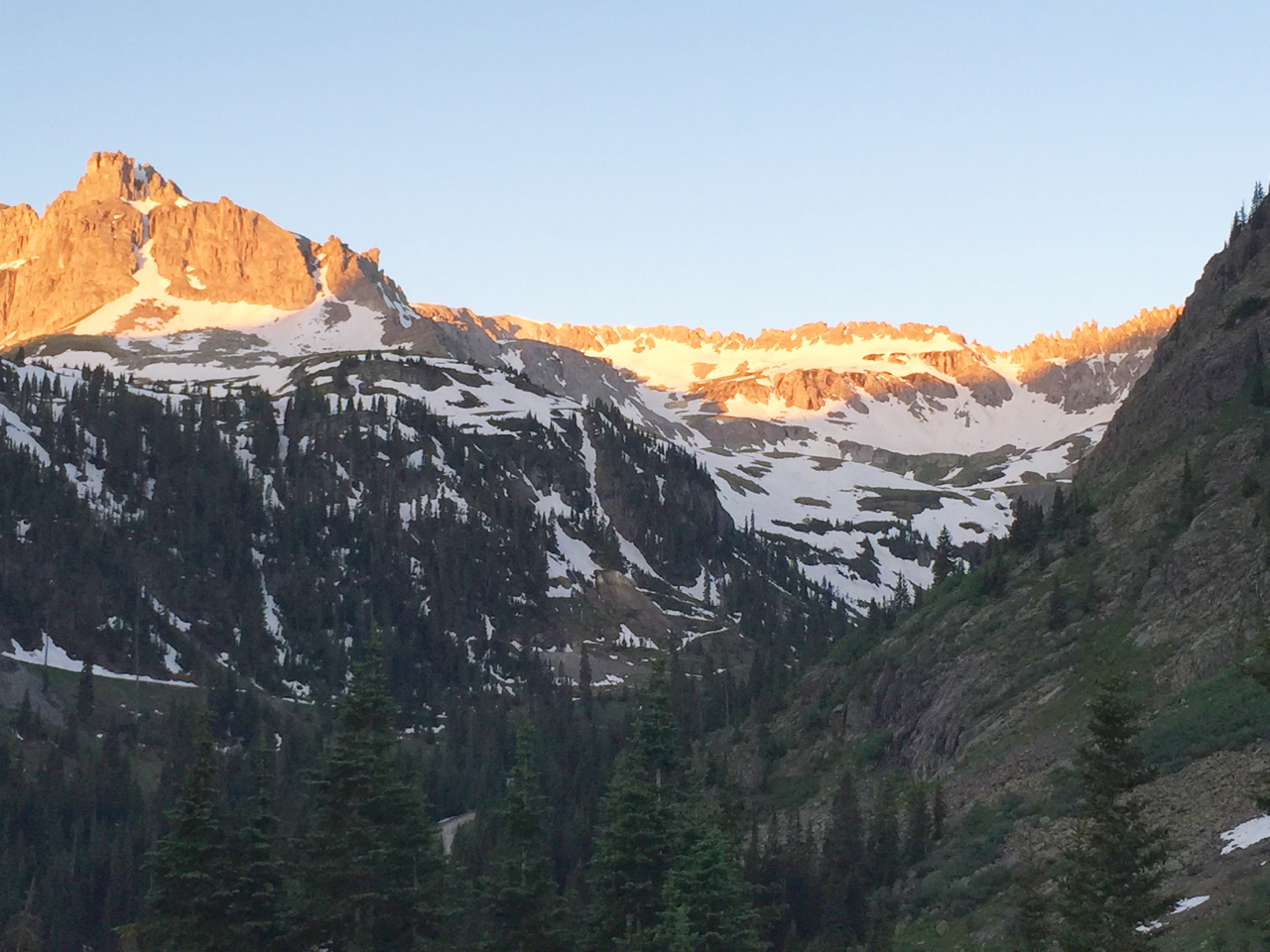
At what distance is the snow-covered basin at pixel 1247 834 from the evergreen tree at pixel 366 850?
2789 cm

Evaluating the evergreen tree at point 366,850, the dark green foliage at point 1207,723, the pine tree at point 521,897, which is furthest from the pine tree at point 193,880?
the dark green foliage at point 1207,723

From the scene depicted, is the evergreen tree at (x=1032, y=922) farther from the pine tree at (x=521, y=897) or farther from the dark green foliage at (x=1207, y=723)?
the pine tree at (x=521, y=897)

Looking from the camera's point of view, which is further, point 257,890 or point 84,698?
point 84,698

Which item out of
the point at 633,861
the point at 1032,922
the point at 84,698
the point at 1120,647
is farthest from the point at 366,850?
the point at 84,698

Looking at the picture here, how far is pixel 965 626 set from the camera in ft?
357

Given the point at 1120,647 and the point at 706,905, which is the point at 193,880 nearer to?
the point at 706,905

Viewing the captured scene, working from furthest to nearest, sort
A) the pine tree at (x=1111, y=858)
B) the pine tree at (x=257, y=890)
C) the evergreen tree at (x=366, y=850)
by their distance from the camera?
the evergreen tree at (x=366, y=850), the pine tree at (x=257, y=890), the pine tree at (x=1111, y=858)

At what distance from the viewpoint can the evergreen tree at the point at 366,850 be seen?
5294 cm

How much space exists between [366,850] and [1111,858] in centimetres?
2622

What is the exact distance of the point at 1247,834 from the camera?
2018 inches

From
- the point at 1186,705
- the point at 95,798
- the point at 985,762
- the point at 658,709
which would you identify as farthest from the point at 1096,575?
the point at 95,798

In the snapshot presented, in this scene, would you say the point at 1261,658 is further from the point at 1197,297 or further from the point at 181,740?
the point at 181,740

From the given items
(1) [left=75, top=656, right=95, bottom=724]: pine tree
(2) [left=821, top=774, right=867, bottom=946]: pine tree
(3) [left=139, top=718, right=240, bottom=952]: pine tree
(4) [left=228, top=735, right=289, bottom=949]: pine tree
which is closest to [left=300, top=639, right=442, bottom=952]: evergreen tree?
(4) [left=228, top=735, right=289, bottom=949]: pine tree

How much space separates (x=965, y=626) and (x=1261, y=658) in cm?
7313
